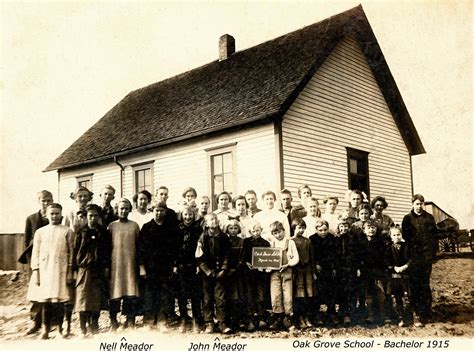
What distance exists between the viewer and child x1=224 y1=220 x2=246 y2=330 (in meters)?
5.76

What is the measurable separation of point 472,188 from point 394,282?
303 cm

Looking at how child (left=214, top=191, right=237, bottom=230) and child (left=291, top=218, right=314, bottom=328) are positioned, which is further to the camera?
child (left=214, top=191, right=237, bottom=230)

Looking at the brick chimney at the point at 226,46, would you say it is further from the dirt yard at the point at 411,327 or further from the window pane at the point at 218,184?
the dirt yard at the point at 411,327

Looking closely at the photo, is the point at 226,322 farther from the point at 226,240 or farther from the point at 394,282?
the point at 394,282

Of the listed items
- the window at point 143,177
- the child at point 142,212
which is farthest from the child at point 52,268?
the window at point 143,177

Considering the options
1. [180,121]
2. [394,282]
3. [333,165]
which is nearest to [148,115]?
[180,121]

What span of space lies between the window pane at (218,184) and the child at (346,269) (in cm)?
503

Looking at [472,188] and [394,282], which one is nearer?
[394,282]

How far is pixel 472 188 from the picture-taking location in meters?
8.02

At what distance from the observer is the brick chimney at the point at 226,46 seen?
14664 millimetres

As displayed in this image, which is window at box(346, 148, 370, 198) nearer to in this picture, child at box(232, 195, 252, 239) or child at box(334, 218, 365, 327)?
child at box(334, 218, 365, 327)

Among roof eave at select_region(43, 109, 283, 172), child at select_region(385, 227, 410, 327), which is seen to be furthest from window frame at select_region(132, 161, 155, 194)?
child at select_region(385, 227, 410, 327)

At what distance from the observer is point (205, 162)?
11.3 m

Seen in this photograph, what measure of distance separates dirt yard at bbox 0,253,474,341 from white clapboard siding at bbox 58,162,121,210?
4.22 metres
